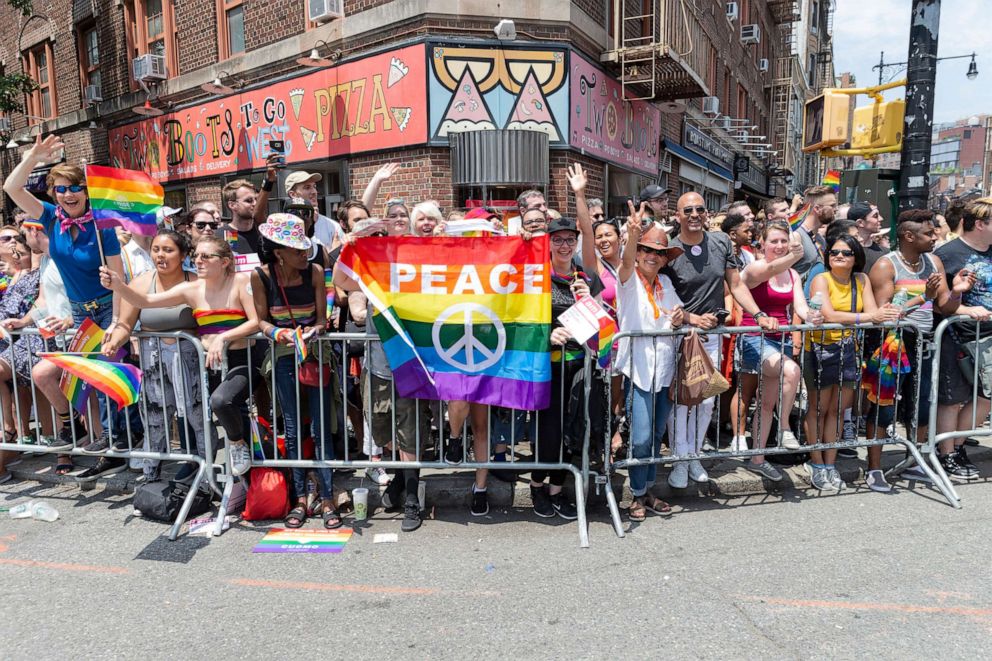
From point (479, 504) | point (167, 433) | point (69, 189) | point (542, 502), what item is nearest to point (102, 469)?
point (167, 433)

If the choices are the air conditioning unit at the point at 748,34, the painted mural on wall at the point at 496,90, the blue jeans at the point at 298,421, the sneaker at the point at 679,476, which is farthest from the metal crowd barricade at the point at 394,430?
the air conditioning unit at the point at 748,34

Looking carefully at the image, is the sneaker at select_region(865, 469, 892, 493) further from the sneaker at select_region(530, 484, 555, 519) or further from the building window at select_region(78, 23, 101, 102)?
the building window at select_region(78, 23, 101, 102)

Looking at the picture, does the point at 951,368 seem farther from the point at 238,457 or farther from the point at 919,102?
the point at 238,457

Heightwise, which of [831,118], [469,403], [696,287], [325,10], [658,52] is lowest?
[469,403]

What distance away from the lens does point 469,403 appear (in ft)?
14.5

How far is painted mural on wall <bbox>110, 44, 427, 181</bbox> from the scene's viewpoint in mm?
9539

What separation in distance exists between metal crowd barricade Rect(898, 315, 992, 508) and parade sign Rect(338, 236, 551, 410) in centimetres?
307

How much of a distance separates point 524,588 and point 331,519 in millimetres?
1543

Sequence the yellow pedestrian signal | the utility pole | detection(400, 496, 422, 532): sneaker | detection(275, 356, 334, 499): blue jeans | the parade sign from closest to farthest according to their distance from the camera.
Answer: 1. the parade sign
2. detection(400, 496, 422, 532): sneaker
3. detection(275, 356, 334, 499): blue jeans
4. the utility pole
5. the yellow pedestrian signal

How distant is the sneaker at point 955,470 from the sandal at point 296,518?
4966mm

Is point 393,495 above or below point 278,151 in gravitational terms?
below

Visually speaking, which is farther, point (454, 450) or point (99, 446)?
point (99, 446)

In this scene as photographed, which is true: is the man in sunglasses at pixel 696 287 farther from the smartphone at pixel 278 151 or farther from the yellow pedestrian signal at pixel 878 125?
the yellow pedestrian signal at pixel 878 125

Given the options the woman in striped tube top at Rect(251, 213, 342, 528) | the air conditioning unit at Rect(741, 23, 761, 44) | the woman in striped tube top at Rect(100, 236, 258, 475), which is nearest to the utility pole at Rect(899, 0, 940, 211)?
the woman in striped tube top at Rect(251, 213, 342, 528)
